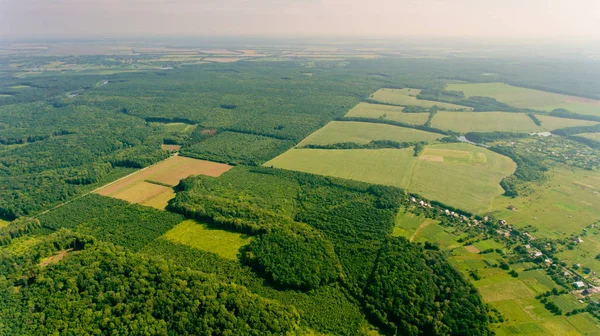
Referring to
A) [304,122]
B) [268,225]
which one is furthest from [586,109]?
[268,225]

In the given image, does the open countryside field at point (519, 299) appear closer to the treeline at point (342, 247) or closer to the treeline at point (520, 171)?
the treeline at point (342, 247)

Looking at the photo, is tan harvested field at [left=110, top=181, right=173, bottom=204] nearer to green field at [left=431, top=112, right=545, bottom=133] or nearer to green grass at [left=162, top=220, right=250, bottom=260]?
green grass at [left=162, top=220, right=250, bottom=260]

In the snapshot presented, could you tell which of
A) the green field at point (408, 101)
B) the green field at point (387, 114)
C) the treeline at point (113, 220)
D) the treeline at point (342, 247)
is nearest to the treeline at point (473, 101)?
the green field at point (408, 101)

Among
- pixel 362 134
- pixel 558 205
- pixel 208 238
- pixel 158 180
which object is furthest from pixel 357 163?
pixel 158 180

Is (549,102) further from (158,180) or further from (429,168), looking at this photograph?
(158,180)

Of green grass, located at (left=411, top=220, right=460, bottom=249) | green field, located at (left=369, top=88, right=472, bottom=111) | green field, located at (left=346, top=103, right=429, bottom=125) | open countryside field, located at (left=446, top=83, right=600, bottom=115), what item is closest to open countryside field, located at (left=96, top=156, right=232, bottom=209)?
green grass, located at (left=411, top=220, right=460, bottom=249)

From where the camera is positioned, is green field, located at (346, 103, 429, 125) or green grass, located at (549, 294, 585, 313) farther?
green field, located at (346, 103, 429, 125)
